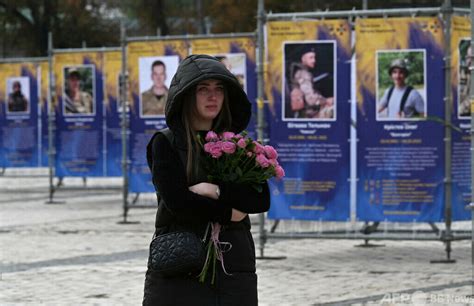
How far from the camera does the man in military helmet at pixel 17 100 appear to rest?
2267 cm

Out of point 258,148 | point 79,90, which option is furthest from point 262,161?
point 79,90

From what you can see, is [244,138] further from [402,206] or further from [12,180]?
[12,180]

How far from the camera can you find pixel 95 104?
20.4 metres

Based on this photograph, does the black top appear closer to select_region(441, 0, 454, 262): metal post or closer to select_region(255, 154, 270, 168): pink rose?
select_region(255, 154, 270, 168): pink rose

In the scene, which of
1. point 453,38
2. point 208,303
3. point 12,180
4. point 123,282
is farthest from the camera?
point 12,180

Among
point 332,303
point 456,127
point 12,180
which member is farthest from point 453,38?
point 12,180

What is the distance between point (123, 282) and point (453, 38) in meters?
4.15

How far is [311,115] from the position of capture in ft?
39.2

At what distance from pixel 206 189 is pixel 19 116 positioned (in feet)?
61.8

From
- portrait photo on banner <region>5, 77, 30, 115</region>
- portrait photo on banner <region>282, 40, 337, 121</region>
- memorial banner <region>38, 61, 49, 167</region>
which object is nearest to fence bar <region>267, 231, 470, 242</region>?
portrait photo on banner <region>282, 40, 337, 121</region>

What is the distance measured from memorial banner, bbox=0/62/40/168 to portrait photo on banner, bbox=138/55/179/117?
7.10 meters

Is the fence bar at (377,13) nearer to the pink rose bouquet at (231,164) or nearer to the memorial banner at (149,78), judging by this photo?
the memorial banner at (149,78)

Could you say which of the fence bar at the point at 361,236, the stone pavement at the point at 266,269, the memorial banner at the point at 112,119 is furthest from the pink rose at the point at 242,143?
the memorial banner at the point at 112,119

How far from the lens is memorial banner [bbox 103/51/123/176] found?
2017 centimetres
